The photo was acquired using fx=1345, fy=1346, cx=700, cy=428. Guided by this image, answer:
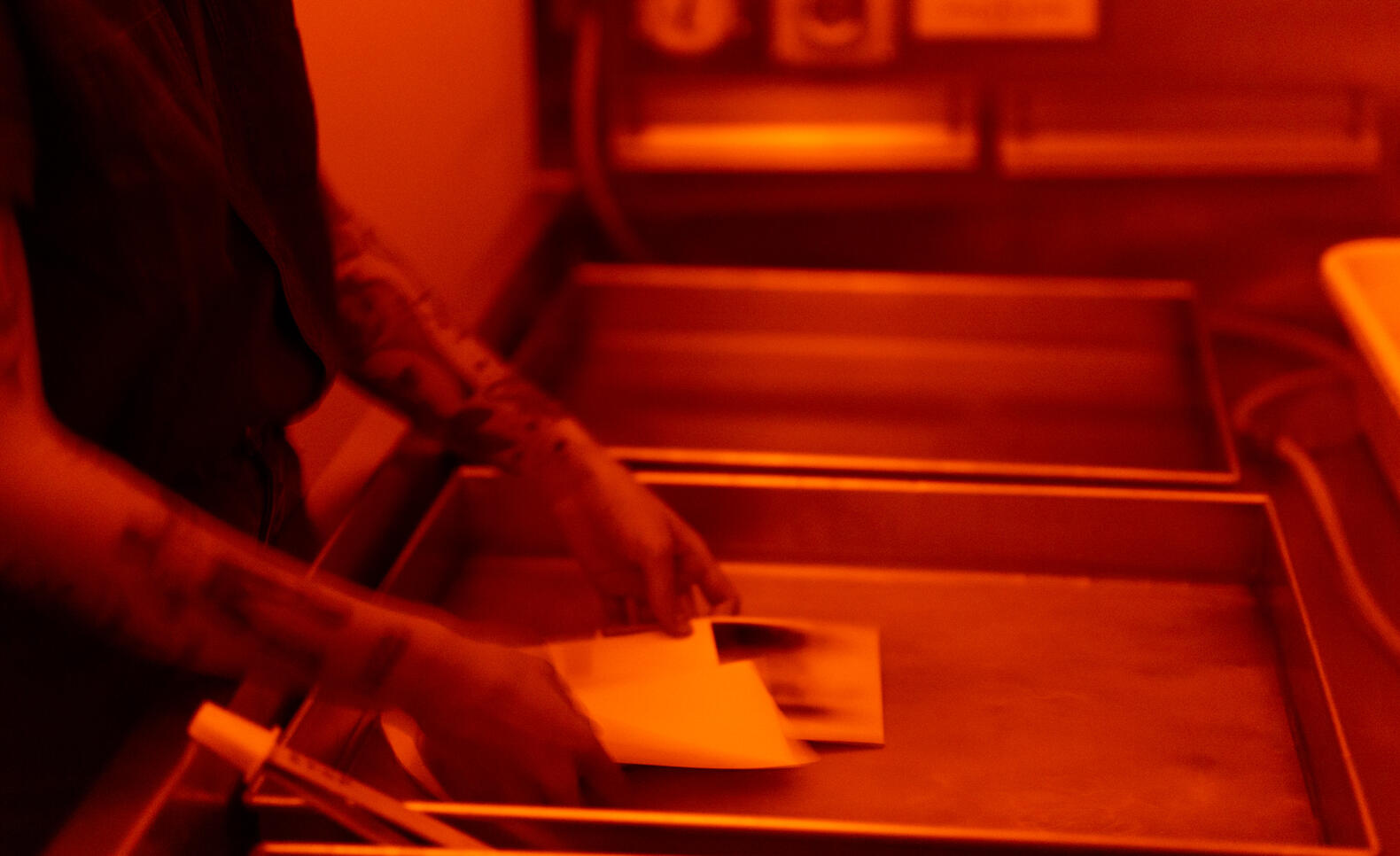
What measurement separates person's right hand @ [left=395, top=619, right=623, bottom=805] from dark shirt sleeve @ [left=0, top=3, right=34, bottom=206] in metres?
0.26

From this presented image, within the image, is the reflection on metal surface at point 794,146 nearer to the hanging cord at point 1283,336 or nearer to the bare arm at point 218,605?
the hanging cord at point 1283,336

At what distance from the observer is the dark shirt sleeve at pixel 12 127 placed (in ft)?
1.68

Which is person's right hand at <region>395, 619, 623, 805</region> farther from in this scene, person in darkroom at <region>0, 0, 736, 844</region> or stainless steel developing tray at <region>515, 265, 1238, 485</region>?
stainless steel developing tray at <region>515, 265, 1238, 485</region>

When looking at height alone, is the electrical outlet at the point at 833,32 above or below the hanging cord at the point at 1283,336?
above

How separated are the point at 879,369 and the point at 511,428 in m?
0.52

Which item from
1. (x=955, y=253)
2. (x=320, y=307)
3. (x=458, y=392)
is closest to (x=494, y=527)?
(x=458, y=392)

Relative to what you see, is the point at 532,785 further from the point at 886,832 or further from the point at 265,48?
the point at 265,48

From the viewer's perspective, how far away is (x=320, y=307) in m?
0.84

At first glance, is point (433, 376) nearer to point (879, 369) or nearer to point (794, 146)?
point (879, 369)

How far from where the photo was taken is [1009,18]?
1.36m

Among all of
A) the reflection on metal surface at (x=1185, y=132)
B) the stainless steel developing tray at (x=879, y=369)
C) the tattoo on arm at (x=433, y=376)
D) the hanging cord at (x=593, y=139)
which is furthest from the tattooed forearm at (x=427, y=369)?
the reflection on metal surface at (x=1185, y=132)

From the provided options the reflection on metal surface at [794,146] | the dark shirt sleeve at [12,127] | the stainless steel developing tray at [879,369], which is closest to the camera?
the dark shirt sleeve at [12,127]

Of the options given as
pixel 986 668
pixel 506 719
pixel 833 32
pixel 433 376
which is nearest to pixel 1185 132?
pixel 833 32

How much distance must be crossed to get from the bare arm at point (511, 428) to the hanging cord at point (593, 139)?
569mm
